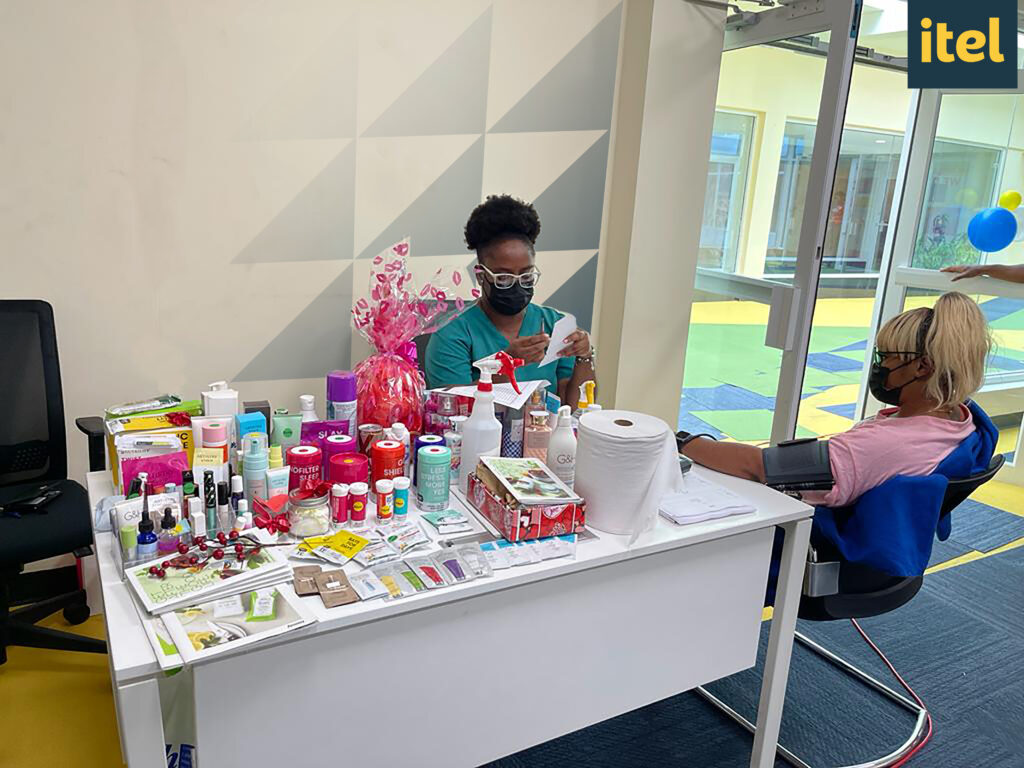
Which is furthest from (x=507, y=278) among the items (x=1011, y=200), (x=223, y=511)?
(x=1011, y=200)

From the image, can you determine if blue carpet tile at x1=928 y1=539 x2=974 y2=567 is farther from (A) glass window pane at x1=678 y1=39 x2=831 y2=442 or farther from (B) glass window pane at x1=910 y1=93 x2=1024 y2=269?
(B) glass window pane at x1=910 y1=93 x2=1024 y2=269

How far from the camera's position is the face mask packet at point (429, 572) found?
1308 mm

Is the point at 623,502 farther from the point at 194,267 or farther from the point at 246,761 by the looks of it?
the point at 194,267

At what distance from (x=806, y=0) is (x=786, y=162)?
601mm

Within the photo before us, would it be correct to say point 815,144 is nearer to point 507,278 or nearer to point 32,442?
point 507,278

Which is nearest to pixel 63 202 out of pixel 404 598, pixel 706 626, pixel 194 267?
pixel 194 267

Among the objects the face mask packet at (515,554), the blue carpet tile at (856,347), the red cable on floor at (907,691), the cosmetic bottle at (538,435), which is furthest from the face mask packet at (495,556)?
the blue carpet tile at (856,347)

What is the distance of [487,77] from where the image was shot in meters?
2.80

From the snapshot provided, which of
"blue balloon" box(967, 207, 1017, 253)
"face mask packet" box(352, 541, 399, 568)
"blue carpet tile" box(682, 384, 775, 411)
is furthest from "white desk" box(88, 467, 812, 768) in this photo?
"blue balloon" box(967, 207, 1017, 253)

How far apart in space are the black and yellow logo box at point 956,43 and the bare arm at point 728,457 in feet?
4.07

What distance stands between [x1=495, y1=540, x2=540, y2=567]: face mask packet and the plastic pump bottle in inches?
9.7

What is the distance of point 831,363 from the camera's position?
155 inches

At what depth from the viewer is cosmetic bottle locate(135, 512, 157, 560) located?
1.27 metres

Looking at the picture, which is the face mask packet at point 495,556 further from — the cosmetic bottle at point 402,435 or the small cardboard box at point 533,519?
the cosmetic bottle at point 402,435
